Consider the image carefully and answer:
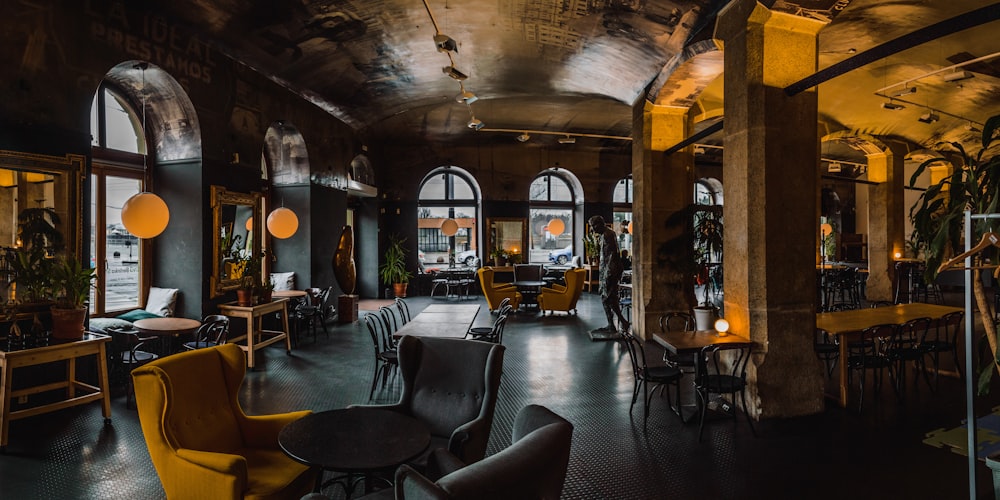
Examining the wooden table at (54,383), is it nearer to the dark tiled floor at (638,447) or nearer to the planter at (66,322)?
the planter at (66,322)

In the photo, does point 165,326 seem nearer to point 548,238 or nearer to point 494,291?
point 494,291

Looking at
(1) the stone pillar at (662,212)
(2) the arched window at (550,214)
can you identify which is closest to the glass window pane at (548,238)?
(2) the arched window at (550,214)

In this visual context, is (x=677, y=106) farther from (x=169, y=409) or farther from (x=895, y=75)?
(x=169, y=409)

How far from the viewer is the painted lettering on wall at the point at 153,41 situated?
214 inches

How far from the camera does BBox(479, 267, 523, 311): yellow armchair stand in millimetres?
11172

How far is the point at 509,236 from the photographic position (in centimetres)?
1561

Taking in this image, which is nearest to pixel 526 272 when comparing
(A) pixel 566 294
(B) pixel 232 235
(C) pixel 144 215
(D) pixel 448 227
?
(A) pixel 566 294

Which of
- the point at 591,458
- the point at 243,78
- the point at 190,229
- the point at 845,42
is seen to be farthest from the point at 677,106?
the point at 190,229

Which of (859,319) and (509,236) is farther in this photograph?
(509,236)

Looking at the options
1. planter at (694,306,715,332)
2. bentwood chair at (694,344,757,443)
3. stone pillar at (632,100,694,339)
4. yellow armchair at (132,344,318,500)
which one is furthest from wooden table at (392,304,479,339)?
stone pillar at (632,100,694,339)

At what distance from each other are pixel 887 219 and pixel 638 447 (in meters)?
12.3

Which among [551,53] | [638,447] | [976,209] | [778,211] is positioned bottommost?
[638,447]

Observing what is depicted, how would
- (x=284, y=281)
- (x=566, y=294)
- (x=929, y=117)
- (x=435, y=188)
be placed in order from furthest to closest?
(x=435, y=188)
(x=566, y=294)
(x=929, y=117)
(x=284, y=281)

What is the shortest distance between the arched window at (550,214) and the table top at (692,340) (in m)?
11.1
